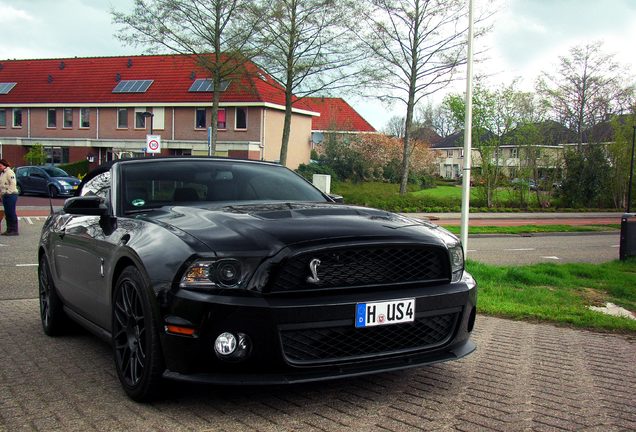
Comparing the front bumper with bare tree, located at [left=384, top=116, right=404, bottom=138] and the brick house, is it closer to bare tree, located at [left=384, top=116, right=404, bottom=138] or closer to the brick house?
the brick house

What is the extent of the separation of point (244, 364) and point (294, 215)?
0.98m

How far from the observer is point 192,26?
98.3ft

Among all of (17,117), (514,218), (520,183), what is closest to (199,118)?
A: (17,117)

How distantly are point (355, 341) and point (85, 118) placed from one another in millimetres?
51593

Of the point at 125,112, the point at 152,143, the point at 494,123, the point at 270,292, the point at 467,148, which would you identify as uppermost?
the point at 125,112

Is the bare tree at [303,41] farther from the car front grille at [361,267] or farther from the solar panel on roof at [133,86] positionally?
the car front grille at [361,267]

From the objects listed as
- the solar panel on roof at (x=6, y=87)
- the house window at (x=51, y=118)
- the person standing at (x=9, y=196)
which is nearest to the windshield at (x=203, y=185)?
the person standing at (x=9, y=196)

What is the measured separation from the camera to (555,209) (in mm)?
36219

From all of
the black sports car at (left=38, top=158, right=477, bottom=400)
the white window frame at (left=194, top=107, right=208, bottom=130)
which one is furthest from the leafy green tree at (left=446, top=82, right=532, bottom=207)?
the black sports car at (left=38, top=158, right=477, bottom=400)

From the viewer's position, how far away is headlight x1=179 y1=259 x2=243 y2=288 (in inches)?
128

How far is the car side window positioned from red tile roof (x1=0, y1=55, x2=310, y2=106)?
3944cm

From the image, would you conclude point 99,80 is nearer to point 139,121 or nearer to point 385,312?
point 139,121

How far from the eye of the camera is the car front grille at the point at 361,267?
3.30 metres

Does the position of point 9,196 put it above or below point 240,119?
below
